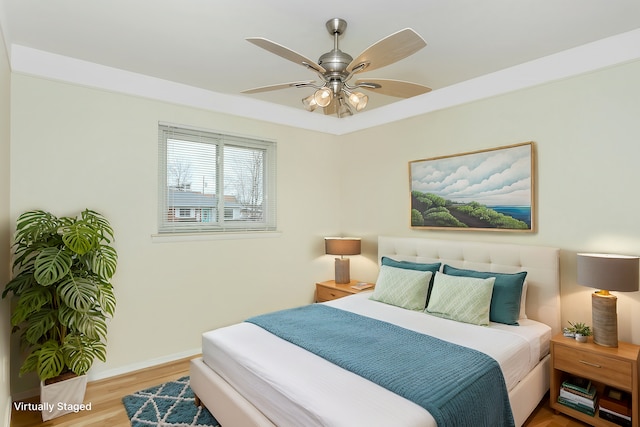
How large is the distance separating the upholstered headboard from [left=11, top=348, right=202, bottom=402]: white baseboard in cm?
240

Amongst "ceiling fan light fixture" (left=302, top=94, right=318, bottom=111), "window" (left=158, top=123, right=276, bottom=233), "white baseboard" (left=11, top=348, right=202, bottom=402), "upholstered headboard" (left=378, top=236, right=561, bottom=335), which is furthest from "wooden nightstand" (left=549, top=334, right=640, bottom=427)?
"white baseboard" (left=11, top=348, right=202, bottom=402)

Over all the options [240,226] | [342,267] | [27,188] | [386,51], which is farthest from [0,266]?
[342,267]

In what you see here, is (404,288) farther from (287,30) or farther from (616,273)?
(287,30)

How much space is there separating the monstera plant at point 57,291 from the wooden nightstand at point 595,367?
323 cm

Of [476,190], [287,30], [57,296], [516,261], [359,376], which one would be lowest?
[359,376]

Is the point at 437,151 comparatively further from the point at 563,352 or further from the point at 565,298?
the point at 563,352

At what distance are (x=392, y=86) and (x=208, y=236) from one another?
2280 mm

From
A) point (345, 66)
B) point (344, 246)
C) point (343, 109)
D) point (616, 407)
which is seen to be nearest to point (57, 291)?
point (343, 109)

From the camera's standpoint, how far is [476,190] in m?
3.21

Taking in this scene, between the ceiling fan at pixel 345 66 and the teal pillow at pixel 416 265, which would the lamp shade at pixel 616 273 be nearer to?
the teal pillow at pixel 416 265

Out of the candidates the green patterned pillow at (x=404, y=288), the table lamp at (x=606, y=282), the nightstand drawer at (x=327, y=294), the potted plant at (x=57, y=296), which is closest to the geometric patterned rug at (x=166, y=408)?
the potted plant at (x=57, y=296)

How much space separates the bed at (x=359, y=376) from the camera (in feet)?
5.18

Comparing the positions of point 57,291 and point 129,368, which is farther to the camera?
point 129,368

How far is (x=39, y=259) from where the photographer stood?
2.24m
